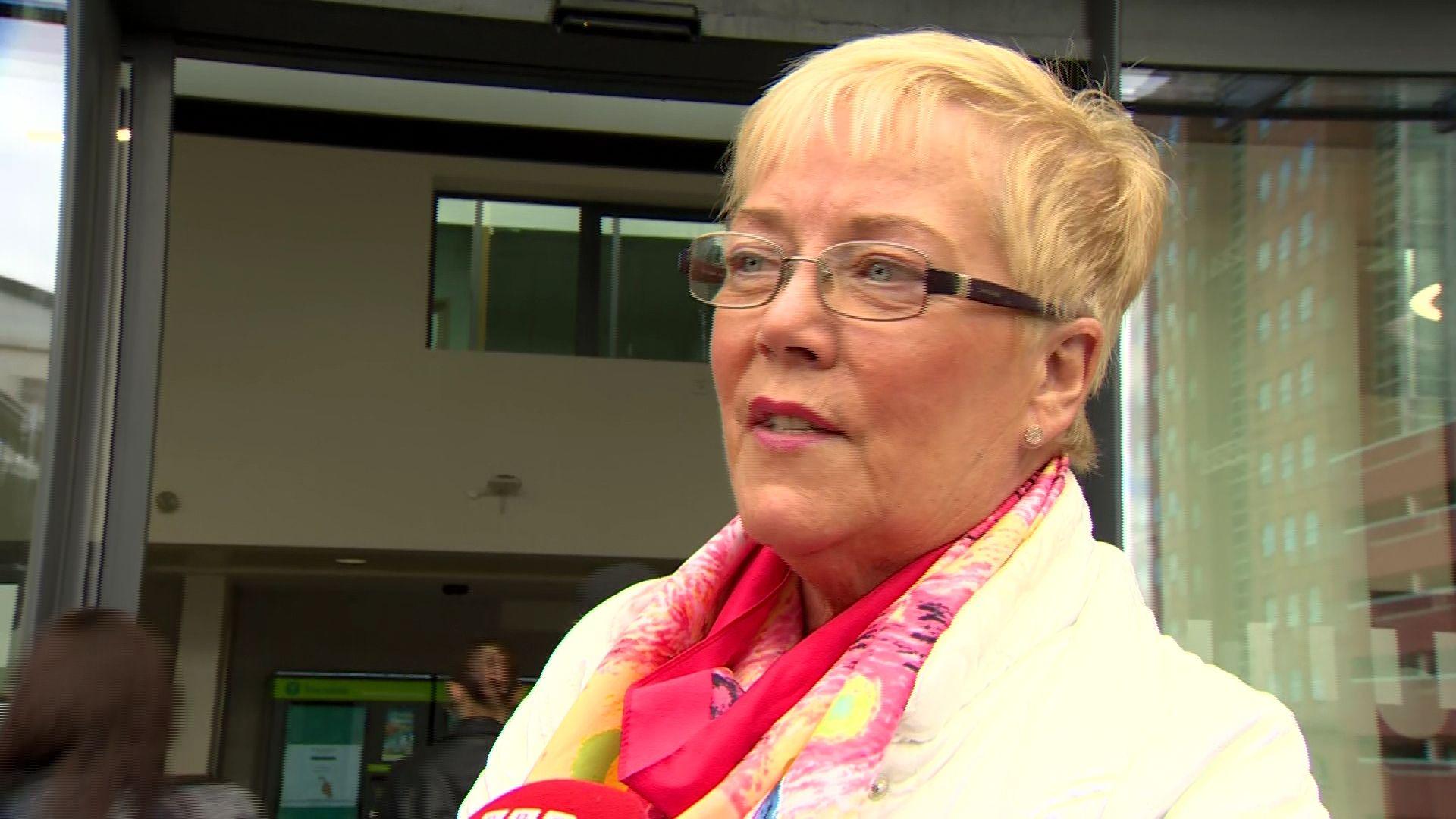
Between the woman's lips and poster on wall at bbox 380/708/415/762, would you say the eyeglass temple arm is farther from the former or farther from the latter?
poster on wall at bbox 380/708/415/762

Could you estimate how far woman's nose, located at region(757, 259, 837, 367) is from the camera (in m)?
1.16

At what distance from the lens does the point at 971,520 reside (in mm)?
1220

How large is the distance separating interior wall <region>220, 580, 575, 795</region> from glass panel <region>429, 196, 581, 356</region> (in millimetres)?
3798

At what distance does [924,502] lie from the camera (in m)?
1.19

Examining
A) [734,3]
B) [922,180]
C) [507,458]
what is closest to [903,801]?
[922,180]

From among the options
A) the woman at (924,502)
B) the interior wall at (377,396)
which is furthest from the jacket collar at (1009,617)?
the interior wall at (377,396)

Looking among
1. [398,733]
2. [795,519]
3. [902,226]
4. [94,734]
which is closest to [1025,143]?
[902,226]

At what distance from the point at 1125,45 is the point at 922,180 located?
2.76 meters

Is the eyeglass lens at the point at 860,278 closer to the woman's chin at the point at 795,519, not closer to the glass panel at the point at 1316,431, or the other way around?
the woman's chin at the point at 795,519

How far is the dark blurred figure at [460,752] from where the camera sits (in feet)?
13.3

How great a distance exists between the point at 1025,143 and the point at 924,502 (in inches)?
12.6

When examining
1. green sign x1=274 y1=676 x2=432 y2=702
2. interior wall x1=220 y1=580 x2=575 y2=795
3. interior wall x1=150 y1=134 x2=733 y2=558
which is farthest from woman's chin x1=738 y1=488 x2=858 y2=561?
green sign x1=274 y1=676 x2=432 y2=702

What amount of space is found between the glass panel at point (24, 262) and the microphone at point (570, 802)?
99.8 inches

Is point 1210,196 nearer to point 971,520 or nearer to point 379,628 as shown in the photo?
point 971,520
